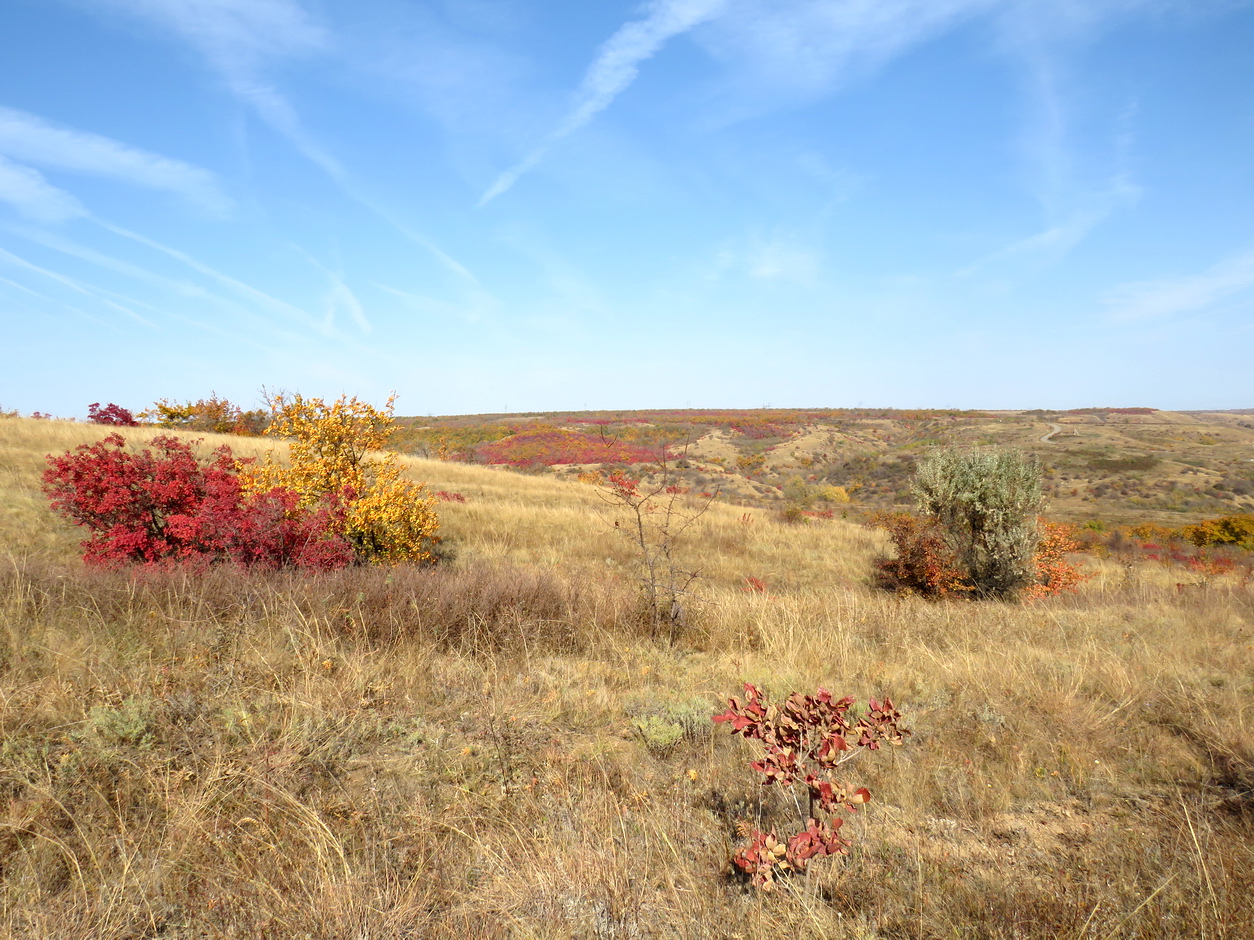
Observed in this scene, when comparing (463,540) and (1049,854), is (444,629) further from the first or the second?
(463,540)

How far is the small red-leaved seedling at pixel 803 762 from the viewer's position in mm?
2393

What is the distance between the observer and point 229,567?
605cm

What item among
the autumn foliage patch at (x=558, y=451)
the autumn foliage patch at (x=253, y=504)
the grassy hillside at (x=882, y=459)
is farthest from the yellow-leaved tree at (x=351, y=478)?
the autumn foliage patch at (x=558, y=451)

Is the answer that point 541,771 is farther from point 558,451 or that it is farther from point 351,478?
point 558,451

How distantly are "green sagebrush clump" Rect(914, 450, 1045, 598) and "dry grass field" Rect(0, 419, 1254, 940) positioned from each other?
4.34 meters

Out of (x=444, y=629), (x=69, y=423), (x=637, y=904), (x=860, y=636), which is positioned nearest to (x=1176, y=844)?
(x=637, y=904)

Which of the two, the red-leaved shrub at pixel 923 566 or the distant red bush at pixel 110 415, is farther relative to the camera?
the distant red bush at pixel 110 415

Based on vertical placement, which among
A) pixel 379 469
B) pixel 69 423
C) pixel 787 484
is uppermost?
pixel 69 423

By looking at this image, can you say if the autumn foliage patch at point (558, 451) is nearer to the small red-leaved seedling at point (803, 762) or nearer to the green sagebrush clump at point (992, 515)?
the green sagebrush clump at point (992, 515)

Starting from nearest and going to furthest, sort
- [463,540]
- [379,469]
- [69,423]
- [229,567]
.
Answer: [229,567], [379,469], [463,540], [69,423]

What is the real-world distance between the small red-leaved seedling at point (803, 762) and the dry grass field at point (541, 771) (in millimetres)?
144

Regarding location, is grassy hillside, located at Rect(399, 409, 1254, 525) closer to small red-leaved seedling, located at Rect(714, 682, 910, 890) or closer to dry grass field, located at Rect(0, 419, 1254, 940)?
dry grass field, located at Rect(0, 419, 1254, 940)

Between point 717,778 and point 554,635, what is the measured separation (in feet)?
8.58

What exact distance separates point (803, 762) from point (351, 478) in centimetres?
870
